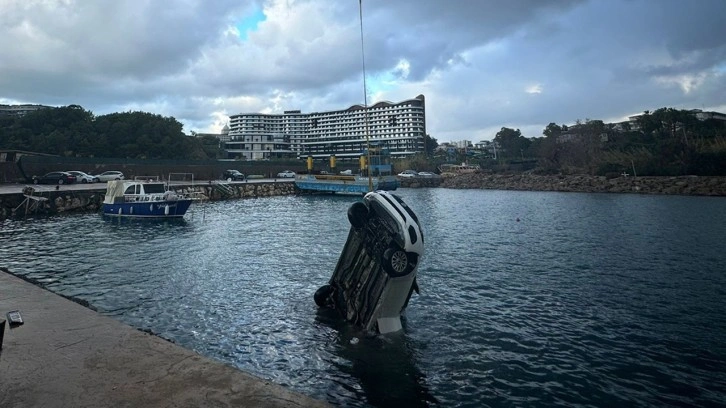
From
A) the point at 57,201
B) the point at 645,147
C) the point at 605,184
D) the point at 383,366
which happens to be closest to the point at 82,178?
the point at 57,201

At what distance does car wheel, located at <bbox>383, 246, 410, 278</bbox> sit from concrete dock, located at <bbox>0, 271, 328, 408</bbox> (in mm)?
3703

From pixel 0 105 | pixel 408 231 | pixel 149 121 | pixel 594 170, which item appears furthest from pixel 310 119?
pixel 408 231

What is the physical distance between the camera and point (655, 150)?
210 ft

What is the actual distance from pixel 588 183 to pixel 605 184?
271cm

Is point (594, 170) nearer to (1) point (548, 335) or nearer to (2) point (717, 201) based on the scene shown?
(2) point (717, 201)

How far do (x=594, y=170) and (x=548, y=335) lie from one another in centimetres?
7085

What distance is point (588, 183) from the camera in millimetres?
59594

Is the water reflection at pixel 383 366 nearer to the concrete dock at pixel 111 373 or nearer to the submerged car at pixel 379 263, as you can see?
the submerged car at pixel 379 263

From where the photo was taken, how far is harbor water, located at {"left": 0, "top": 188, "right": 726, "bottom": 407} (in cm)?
694

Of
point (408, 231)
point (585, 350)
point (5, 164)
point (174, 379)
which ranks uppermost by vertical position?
point (5, 164)

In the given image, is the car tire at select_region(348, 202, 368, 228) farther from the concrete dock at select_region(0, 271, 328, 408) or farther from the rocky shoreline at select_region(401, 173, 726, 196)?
the rocky shoreline at select_region(401, 173, 726, 196)

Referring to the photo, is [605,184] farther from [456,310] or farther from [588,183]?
[456,310]

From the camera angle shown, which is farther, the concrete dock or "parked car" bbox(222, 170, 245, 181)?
"parked car" bbox(222, 170, 245, 181)

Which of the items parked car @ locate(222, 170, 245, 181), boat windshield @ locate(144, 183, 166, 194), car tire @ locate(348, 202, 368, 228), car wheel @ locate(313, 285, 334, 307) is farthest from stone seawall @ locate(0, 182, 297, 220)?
car tire @ locate(348, 202, 368, 228)
